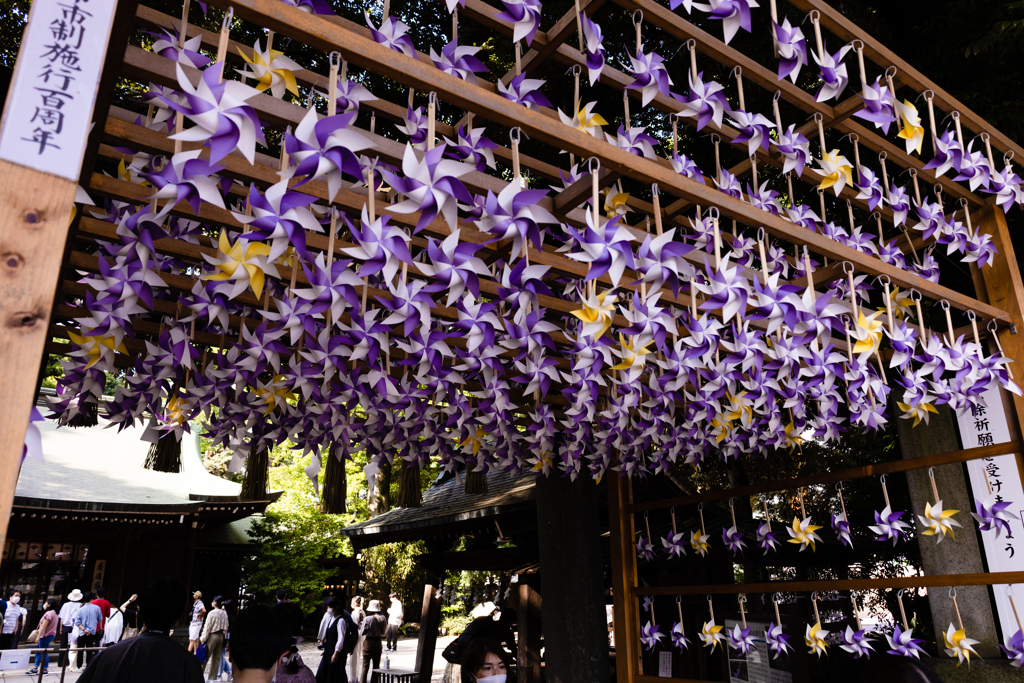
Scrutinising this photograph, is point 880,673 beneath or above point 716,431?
beneath

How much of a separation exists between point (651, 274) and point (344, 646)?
839 centimetres

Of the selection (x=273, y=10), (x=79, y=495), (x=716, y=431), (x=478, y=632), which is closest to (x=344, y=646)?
(x=478, y=632)

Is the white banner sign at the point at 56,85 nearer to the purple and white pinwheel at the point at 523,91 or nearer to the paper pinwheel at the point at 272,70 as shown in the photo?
the paper pinwheel at the point at 272,70

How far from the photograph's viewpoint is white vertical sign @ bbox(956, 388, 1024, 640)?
11.9ft

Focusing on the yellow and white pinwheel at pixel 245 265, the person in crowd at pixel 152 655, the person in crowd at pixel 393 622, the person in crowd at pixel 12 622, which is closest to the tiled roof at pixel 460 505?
the person in crowd at pixel 152 655

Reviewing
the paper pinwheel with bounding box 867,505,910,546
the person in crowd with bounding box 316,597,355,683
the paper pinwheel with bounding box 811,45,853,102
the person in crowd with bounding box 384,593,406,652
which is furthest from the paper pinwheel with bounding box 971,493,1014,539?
the person in crowd with bounding box 384,593,406,652

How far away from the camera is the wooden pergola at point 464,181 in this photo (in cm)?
108

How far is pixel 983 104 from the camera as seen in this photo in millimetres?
4961

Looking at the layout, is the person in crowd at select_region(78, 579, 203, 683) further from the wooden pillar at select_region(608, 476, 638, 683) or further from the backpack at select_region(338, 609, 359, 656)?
the backpack at select_region(338, 609, 359, 656)

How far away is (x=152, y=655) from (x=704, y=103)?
2.97 m

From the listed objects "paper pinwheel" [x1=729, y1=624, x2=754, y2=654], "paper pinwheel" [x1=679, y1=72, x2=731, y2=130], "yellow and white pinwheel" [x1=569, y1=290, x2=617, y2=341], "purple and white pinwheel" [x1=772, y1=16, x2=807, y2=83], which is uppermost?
"purple and white pinwheel" [x1=772, y1=16, x2=807, y2=83]

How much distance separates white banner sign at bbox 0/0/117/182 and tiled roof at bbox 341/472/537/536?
600 cm

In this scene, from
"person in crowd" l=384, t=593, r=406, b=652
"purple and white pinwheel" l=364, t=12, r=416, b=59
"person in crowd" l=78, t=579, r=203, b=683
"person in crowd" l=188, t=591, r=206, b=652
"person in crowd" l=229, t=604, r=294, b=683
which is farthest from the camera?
"person in crowd" l=384, t=593, r=406, b=652

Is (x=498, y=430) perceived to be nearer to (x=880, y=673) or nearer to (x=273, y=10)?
(x=880, y=673)
